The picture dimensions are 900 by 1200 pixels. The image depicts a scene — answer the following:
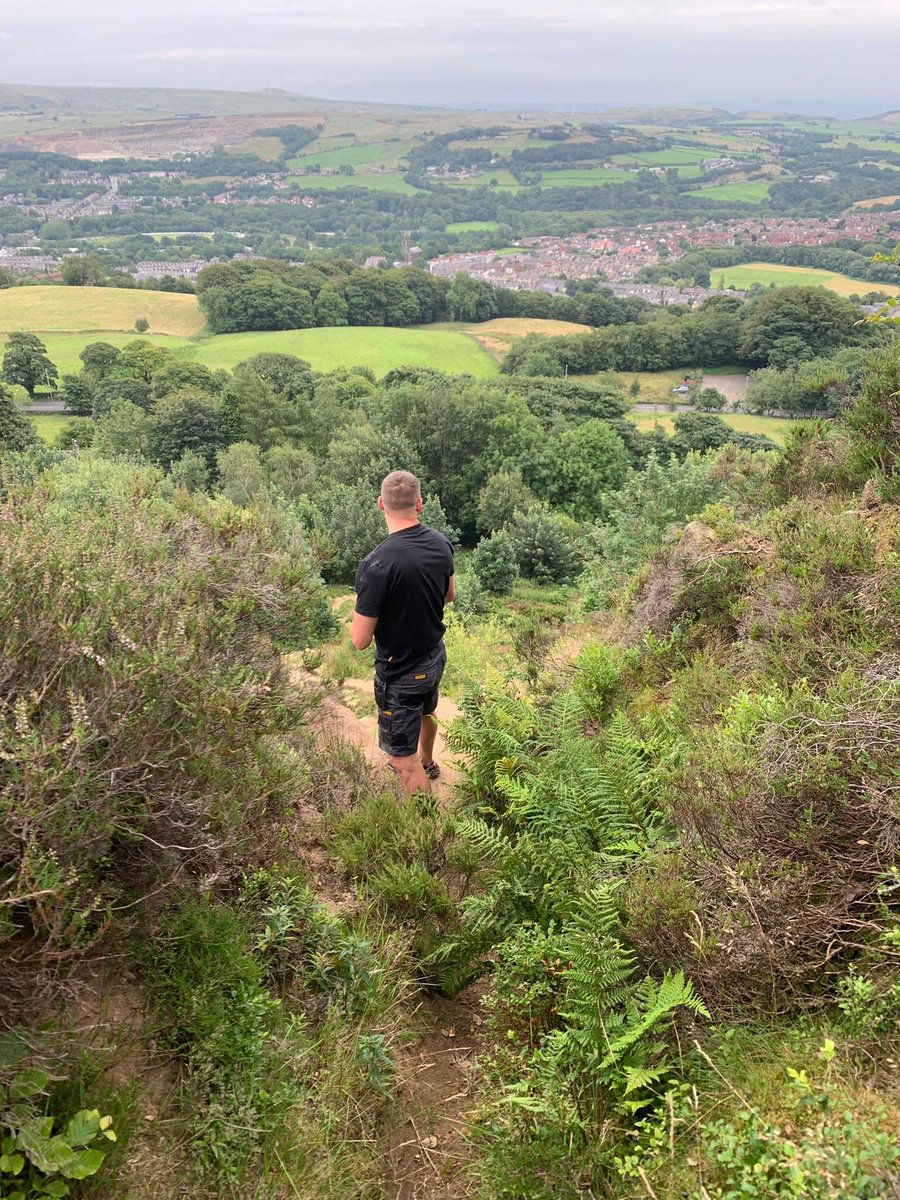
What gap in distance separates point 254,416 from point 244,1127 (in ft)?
149

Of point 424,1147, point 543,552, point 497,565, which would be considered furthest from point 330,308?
point 424,1147

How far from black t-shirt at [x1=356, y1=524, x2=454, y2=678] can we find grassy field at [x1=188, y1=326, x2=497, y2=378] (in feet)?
199

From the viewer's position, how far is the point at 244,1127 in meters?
2.47

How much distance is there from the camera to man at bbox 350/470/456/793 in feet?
15.2

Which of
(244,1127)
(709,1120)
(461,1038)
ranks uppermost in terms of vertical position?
(709,1120)

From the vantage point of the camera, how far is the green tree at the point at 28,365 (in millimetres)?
57469

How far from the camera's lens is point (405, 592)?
4656mm

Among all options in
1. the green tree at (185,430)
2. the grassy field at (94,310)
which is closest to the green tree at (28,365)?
the grassy field at (94,310)

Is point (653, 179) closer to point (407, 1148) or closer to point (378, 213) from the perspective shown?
point (378, 213)

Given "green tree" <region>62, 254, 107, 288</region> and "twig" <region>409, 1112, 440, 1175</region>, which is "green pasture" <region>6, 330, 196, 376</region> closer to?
"green tree" <region>62, 254, 107, 288</region>

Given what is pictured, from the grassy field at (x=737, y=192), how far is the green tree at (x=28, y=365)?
163 m

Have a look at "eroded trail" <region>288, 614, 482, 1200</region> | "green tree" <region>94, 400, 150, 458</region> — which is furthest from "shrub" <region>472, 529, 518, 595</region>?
"green tree" <region>94, 400, 150, 458</region>

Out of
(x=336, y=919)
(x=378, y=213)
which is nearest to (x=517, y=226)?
(x=378, y=213)

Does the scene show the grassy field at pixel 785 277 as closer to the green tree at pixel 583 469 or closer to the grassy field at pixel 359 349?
the grassy field at pixel 359 349
